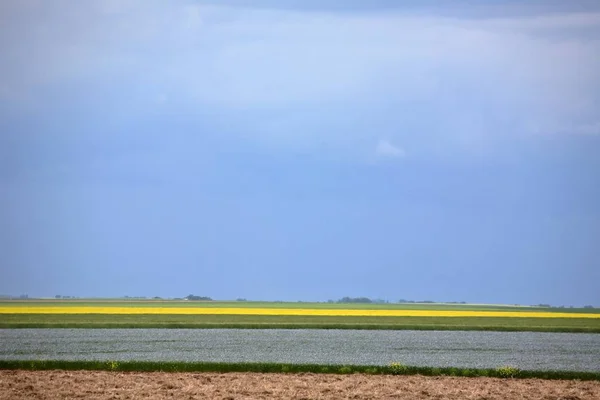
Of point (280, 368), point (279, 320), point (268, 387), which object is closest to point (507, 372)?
point (280, 368)

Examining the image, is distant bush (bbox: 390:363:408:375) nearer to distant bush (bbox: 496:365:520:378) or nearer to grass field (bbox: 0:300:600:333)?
distant bush (bbox: 496:365:520:378)

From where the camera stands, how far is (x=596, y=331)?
1834 inches

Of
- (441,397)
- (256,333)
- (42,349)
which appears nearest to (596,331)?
(256,333)

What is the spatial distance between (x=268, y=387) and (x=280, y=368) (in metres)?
3.28

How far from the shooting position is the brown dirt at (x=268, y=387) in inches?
878

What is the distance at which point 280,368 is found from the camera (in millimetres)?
26500

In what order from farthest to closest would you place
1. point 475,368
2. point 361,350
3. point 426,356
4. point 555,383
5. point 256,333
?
point 256,333
point 361,350
point 426,356
point 475,368
point 555,383

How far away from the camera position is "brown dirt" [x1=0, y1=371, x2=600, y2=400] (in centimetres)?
2231

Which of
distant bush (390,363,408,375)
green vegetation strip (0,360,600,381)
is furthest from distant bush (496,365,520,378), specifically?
distant bush (390,363,408,375)

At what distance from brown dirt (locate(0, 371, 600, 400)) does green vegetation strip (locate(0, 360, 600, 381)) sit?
2.52ft

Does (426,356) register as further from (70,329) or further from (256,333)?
(70,329)

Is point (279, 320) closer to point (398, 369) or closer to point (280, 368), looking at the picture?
point (280, 368)

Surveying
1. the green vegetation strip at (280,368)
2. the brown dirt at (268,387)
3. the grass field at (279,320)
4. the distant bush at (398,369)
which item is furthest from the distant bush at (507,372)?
the grass field at (279,320)

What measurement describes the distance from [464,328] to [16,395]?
30.0m
